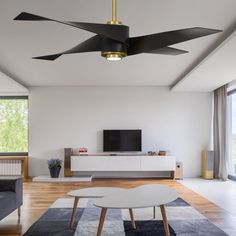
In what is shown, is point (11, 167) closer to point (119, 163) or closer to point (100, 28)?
point (119, 163)

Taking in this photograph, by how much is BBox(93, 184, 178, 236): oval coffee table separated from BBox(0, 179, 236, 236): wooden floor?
84 centimetres

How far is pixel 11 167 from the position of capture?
8.02 metres

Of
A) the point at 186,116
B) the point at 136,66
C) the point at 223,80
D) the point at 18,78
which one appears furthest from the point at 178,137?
the point at 18,78

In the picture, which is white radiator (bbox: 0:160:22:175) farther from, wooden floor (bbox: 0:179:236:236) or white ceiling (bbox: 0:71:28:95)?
white ceiling (bbox: 0:71:28:95)

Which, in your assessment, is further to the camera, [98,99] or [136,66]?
[98,99]

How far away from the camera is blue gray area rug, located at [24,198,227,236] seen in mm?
3438

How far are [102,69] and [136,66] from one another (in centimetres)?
73

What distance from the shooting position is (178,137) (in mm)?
8188

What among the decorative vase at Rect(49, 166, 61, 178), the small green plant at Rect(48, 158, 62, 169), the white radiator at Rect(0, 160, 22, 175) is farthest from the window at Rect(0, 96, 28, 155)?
the decorative vase at Rect(49, 166, 61, 178)

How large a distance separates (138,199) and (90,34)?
2229mm

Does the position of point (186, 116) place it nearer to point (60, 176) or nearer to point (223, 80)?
point (223, 80)

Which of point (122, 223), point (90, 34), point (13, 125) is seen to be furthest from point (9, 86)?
point (122, 223)

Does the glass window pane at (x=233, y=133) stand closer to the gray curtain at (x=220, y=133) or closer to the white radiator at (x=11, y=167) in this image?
the gray curtain at (x=220, y=133)

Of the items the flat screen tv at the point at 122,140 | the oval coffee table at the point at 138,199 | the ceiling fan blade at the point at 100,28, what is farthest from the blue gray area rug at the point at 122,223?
the flat screen tv at the point at 122,140
